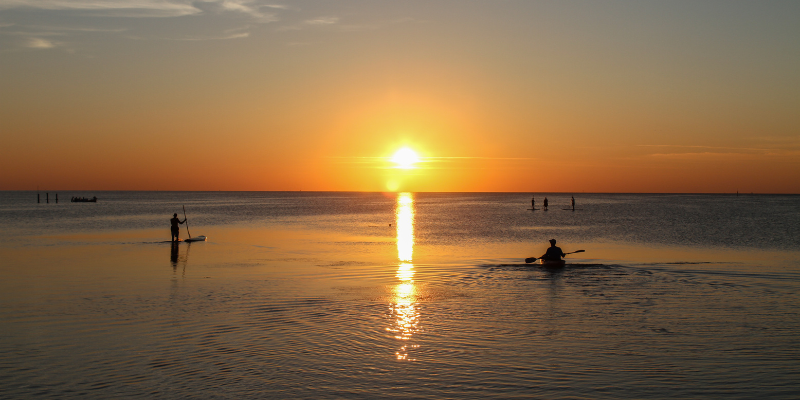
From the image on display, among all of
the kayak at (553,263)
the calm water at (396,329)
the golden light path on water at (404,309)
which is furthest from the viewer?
the kayak at (553,263)

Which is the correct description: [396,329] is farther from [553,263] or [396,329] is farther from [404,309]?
[553,263]

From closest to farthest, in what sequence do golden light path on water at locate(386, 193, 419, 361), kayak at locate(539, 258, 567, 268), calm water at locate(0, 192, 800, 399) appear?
calm water at locate(0, 192, 800, 399) < golden light path on water at locate(386, 193, 419, 361) < kayak at locate(539, 258, 567, 268)

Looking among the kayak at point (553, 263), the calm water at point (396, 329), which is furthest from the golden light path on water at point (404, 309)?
the kayak at point (553, 263)

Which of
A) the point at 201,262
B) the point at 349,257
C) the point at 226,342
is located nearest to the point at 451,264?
the point at 349,257

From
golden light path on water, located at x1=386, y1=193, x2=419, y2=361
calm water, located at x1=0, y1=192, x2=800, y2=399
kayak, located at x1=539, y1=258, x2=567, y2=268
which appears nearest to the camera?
calm water, located at x1=0, y1=192, x2=800, y2=399

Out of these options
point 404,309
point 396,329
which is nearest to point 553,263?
point 404,309

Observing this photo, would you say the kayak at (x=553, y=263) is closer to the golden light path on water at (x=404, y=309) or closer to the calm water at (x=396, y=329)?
the calm water at (x=396, y=329)

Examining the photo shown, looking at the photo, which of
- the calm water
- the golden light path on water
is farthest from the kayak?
the golden light path on water

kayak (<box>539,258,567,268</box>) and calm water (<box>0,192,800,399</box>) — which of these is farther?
kayak (<box>539,258,567,268</box>)

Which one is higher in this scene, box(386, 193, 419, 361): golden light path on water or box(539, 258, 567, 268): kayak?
box(539, 258, 567, 268): kayak

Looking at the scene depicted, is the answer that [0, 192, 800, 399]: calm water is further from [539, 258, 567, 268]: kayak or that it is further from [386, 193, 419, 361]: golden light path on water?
[539, 258, 567, 268]: kayak

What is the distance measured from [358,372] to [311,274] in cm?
1334

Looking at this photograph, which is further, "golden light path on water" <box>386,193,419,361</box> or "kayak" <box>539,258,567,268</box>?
"kayak" <box>539,258,567,268</box>

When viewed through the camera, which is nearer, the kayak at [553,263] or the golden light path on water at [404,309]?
the golden light path on water at [404,309]
